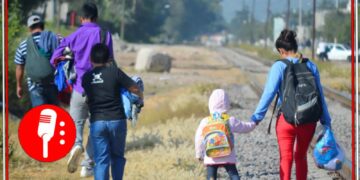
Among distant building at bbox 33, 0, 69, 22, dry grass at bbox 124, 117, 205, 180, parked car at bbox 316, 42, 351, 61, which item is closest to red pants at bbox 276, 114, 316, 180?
dry grass at bbox 124, 117, 205, 180

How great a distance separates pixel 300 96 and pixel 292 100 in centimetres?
9

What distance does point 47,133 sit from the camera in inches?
344

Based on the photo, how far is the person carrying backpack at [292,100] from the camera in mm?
8375

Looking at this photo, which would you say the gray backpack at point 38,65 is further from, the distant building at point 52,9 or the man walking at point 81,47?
the distant building at point 52,9

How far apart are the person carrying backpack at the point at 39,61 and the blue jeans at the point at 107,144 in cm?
223

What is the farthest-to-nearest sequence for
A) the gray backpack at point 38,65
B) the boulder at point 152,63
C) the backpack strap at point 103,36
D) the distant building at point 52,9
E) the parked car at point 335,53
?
1. the parked car at point 335,53
2. the distant building at point 52,9
3. the boulder at point 152,63
4. the gray backpack at point 38,65
5. the backpack strap at point 103,36

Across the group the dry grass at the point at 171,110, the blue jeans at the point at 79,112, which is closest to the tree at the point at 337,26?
the dry grass at the point at 171,110

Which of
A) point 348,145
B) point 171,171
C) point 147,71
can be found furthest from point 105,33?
point 147,71

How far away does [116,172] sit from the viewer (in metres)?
9.08

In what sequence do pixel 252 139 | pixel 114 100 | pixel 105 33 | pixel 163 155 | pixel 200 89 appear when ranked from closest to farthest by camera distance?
1. pixel 114 100
2. pixel 105 33
3. pixel 163 155
4. pixel 252 139
5. pixel 200 89

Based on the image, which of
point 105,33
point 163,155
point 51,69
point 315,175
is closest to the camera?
point 105,33

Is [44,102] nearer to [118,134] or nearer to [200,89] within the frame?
[118,134]

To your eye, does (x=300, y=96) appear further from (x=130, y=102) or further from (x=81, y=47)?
(x=81, y=47)

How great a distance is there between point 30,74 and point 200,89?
16.7m
